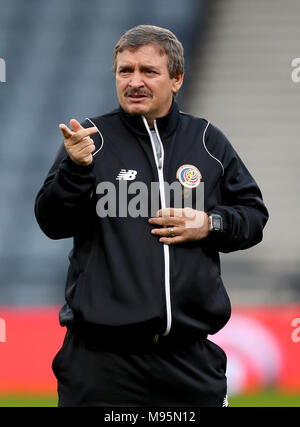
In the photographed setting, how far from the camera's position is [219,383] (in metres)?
2.43

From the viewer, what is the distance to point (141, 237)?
7.65 feet

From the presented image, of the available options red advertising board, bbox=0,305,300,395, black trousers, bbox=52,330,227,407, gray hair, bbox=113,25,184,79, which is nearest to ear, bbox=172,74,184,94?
gray hair, bbox=113,25,184,79

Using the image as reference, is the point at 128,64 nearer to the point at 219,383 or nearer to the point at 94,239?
the point at 94,239

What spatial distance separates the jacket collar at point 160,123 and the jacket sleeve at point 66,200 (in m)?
0.20

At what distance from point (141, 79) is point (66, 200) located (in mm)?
410

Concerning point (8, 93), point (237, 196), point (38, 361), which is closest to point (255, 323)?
point (38, 361)

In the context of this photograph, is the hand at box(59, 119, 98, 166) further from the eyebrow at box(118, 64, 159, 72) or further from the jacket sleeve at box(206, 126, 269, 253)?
the jacket sleeve at box(206, 126, 269, 253)

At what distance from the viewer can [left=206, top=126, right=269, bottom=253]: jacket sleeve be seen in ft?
7.98

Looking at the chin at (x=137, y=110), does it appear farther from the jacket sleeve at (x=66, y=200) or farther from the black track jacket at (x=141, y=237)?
the jacket sleeve at (x=66, y=200)

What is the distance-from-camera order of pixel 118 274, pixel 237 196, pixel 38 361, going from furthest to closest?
pixel 38 361
pixel 237 196
pixel 118 274

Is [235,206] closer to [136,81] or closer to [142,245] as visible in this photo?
[142,245]

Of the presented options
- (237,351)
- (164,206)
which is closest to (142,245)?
(164,206)

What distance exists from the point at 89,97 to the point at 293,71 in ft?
6.75

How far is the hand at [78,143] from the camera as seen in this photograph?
2.26 m
